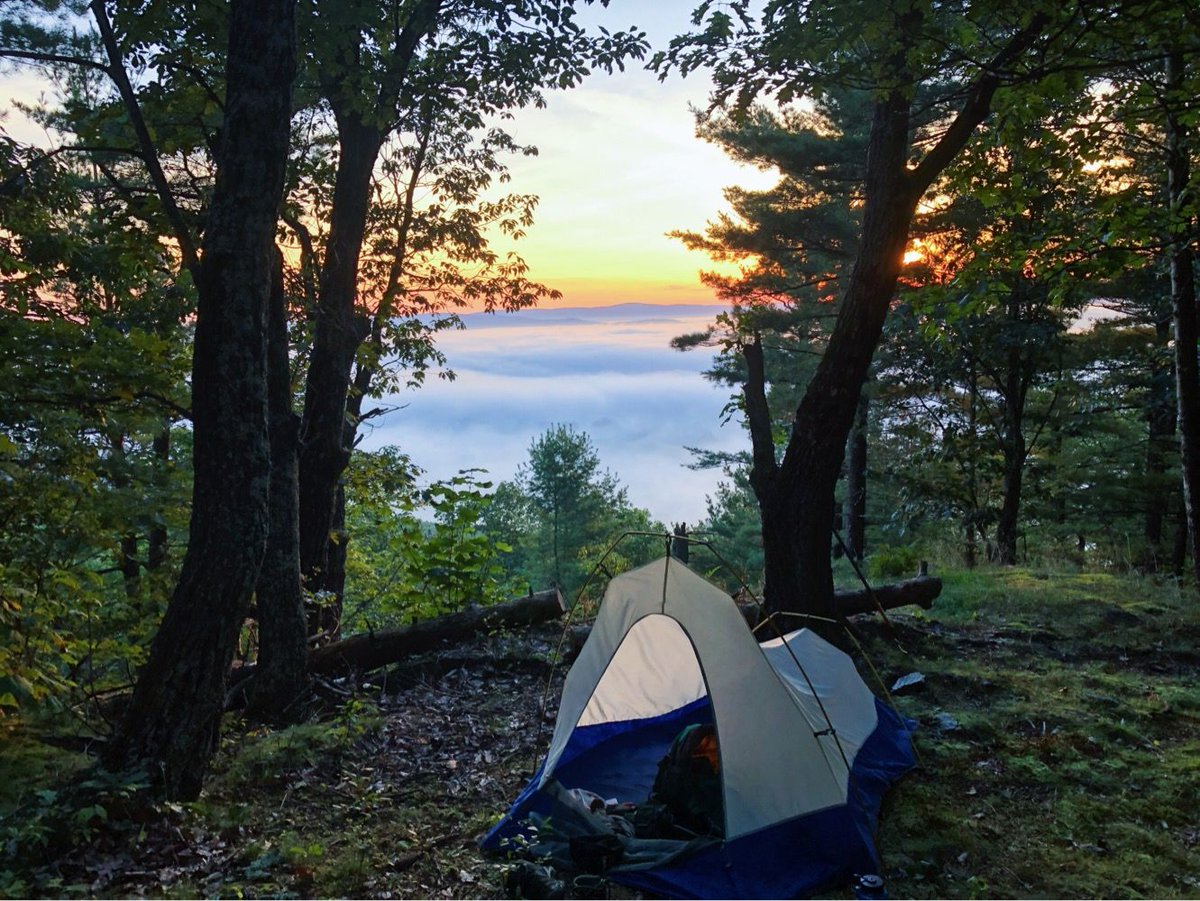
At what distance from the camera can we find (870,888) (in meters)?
4.38

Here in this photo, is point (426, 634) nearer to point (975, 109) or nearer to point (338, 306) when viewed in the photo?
point (338, 306)

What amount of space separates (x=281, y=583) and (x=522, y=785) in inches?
113

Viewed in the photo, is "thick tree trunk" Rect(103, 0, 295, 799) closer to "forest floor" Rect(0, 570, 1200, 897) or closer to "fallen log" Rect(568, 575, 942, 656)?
"forest floor" Rect(0, 570, 1200, 897)

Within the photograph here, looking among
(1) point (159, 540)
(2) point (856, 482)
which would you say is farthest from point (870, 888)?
(2) point (856, 482)

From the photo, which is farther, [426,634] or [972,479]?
[972,479]

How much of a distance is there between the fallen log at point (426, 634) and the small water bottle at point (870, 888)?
5.43m

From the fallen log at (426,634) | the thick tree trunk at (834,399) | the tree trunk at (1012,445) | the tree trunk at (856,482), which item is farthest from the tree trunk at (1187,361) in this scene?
the tree trunk at (856,482)

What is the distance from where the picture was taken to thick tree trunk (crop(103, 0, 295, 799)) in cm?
508

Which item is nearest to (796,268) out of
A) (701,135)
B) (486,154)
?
(701,135)

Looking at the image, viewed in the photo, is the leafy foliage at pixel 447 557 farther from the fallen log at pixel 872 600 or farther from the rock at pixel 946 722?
the rock at pixel 946 722

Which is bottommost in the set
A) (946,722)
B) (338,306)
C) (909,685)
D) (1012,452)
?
(946,722)

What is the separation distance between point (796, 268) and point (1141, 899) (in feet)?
53.9

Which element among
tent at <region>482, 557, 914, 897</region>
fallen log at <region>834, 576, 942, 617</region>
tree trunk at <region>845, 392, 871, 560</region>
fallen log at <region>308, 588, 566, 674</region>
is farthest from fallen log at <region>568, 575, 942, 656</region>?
tree trunk at <region>845, 392, 871, 560</region>

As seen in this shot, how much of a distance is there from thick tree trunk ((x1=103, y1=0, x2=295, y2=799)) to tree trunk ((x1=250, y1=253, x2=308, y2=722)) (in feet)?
5.63
